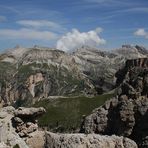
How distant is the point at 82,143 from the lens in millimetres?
71188

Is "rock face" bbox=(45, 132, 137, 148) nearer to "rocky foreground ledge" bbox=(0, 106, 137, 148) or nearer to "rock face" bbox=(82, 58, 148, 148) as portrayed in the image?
"rocky foreground ledge" bbox=(0, 106, 137, 148)

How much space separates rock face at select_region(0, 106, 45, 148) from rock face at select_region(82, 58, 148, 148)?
41.4 feet

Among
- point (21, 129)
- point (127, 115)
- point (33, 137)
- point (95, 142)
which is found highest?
point (127, 115)

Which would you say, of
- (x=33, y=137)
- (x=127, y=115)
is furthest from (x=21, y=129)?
(x=127, y=115)

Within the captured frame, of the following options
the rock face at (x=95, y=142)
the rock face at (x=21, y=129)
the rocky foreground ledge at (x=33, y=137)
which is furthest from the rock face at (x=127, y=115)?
the rock face at (x=21, y=129)

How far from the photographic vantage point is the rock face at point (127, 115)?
7981cm

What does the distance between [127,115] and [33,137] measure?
18.9 m

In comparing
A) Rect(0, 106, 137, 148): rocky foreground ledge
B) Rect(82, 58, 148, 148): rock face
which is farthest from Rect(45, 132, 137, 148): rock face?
Rect(82, 58, 148, 148): rock face

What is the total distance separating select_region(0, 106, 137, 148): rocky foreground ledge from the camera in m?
71.1

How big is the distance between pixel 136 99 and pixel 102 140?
16.4 m

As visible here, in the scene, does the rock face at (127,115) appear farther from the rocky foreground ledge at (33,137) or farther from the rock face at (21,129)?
the rock face at (21,129)

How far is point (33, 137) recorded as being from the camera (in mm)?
77125

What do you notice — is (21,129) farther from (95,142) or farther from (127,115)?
(127,115)

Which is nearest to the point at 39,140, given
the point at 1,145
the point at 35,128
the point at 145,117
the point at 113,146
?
the point at 35,128
